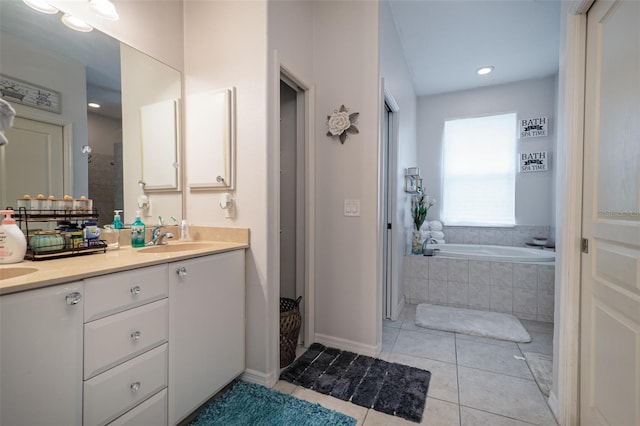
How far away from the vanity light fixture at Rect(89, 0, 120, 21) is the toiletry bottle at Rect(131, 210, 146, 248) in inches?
43.4

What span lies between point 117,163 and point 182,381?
123 cm

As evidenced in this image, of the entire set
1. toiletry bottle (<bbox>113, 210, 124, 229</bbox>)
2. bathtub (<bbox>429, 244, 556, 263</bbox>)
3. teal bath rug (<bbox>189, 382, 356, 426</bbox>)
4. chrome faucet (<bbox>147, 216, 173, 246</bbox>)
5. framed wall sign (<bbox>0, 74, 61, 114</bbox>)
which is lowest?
teal bath rug (<bbox>189, 382, 356, 426</bbox>)

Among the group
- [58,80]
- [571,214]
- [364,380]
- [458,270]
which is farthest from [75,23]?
[458,270]

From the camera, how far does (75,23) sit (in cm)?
137

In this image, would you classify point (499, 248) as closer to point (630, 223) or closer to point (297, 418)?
point (630, 223)

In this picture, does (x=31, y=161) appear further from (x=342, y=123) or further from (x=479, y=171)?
(x=479, y=171)

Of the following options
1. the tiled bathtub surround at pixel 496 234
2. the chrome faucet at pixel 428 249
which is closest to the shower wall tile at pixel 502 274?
the chrome faucet at pixel 428 249

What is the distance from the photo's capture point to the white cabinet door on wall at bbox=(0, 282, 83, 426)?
769mm

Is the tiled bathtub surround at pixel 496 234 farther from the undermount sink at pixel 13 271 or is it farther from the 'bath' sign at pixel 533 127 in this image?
the undermount sink at pixel 13 271

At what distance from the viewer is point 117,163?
158cm

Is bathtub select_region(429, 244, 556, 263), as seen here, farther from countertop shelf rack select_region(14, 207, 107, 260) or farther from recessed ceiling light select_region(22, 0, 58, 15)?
recessed ceiling light select_region(22, 0, 58, 15)

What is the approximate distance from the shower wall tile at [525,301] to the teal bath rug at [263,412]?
2.29 meters

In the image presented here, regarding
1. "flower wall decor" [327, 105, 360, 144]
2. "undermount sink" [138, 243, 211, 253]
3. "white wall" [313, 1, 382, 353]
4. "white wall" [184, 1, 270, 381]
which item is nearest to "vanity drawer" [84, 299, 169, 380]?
"undermount sink" [138, 243, 211, 253]

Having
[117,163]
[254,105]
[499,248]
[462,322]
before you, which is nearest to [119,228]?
[117,163]
